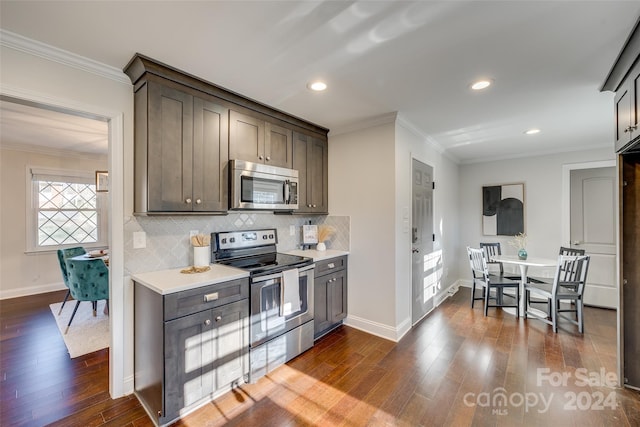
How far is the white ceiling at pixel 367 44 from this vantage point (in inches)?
58.4

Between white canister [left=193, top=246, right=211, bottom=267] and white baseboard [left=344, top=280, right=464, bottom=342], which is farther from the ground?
white canister [left=193, top=246, right=211, bottom=267]

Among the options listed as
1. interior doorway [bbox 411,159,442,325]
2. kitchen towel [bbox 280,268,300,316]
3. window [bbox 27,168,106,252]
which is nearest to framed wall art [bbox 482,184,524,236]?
interior doorway [bbox 411,159,442,325]

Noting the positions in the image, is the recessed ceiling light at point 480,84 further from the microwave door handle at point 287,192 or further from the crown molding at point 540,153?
the crown molding at point 540,153

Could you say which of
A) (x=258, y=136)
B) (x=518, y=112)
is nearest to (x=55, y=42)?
(x=258, y=136)

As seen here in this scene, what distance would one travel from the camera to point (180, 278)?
205cm

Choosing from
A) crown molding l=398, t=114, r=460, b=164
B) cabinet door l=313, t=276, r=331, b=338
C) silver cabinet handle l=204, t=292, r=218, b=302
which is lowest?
cabinet door l=313, t=276, r=331, b=338

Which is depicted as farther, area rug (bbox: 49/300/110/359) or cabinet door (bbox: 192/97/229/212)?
area rug (bbox: 49/300/110/359)

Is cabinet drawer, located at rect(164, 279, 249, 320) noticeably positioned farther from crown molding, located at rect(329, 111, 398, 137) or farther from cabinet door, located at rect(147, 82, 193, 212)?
crown molding, located at rect(329, 111, 398, 137)

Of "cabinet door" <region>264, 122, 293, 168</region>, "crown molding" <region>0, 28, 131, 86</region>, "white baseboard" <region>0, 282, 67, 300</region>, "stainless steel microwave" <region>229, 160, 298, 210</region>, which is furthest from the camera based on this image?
"white baseboard" <region>0, 282, 67, 300</region>

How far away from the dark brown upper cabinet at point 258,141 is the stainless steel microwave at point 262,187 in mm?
107

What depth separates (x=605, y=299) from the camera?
4.11m

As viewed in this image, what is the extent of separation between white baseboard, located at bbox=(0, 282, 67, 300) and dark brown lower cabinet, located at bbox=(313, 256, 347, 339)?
5.10 m

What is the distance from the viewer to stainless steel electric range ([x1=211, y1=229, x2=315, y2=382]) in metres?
2.31

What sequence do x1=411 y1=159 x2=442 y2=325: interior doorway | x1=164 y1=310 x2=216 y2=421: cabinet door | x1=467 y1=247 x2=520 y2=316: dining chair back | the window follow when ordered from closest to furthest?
1. x1=164 y1=310 x2=216 y2=421: cabinet door
2. x1=411 y1=159 x2=442 y2=325: interior doorway
3. x1=467 y1=247 x2=520 y2=316: dining chair back
4. the window
